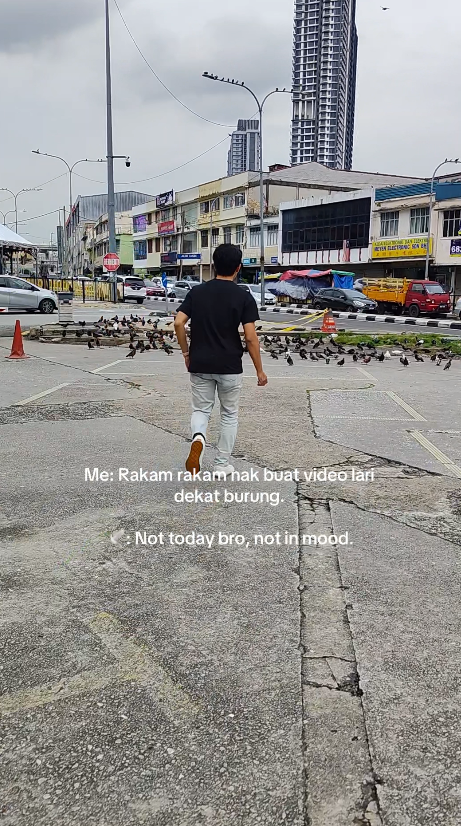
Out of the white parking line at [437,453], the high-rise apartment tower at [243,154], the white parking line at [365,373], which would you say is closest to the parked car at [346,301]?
the high-rise apartment tower at [243,154]

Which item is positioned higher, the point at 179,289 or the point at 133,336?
the point at 179,289

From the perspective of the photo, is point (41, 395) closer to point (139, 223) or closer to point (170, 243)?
point (170, 243)

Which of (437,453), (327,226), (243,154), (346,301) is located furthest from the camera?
(243,154)

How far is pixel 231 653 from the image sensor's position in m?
2.92

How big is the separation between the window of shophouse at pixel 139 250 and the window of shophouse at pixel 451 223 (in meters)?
56.8

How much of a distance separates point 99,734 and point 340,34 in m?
158

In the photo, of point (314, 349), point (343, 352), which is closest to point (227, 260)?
point (343, 352)

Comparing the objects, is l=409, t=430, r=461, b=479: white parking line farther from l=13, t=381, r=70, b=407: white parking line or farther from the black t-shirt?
l=13, t=381, r=70, b=407: white parking line

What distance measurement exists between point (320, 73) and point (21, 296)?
130m

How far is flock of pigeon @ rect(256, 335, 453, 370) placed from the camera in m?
14.8

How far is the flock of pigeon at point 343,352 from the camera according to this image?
1477 cm

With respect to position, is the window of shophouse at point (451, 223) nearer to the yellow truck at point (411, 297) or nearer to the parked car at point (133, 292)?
the yellow truck at point (411, 297)

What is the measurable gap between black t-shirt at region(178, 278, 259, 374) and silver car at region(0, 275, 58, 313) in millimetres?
25277

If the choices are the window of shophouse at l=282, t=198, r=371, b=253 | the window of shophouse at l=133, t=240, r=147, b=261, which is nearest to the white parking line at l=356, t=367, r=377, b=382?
the window of shophouse at l=282, t=198, r=371, b=253
